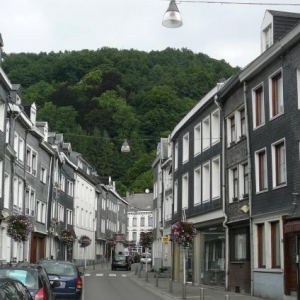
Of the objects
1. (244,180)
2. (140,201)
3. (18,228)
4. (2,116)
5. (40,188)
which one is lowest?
(18,228)

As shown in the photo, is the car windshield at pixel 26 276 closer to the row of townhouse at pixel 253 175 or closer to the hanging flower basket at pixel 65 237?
the row of townhouse at pixel 253 175

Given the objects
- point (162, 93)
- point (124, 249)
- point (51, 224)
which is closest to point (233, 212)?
point (51, 224)

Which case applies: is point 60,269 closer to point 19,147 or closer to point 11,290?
point 11,290

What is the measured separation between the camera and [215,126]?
32.6m

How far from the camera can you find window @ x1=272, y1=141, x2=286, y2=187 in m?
23.0

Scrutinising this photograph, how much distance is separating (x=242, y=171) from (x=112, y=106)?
58841mm

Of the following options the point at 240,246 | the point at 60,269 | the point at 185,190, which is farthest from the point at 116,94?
the point at 60,269

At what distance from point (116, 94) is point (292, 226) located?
239 ft

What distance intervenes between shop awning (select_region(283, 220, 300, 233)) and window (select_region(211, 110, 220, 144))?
36.4 feet

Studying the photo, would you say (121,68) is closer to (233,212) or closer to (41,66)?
(41,66)

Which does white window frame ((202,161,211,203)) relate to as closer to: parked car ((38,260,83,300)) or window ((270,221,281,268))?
window ((270,221,281,268))

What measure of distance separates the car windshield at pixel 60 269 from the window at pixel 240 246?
31.5 ft

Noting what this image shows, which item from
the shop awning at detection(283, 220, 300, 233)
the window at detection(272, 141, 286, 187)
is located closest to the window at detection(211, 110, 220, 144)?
the window at detection(272, 141, 286, 187)

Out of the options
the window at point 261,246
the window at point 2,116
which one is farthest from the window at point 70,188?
the window at point 261,246
